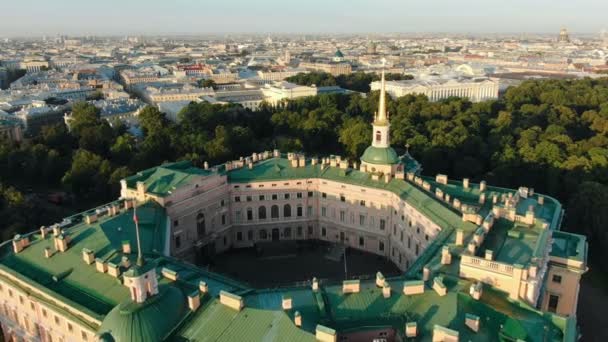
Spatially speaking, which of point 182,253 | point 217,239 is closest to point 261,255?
point 217,239

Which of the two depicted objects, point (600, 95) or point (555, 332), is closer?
point (555, 332)

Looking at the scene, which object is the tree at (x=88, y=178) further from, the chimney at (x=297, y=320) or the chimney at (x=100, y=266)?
the chimney at (x=297, y=320)

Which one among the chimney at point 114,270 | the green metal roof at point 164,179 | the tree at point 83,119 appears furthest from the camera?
the tree at point 83,119

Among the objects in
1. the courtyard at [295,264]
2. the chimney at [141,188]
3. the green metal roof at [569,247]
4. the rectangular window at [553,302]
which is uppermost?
the chimney at [141,188]

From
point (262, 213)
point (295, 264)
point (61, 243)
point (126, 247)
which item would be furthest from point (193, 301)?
point (262, 213)

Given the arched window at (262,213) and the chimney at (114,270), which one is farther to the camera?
the arched window at (262,213)

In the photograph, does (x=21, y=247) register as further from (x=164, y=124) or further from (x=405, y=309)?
(x=164, y=124)

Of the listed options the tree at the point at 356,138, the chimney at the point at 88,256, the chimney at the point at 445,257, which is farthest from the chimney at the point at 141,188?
the tree at the point at 356,138
